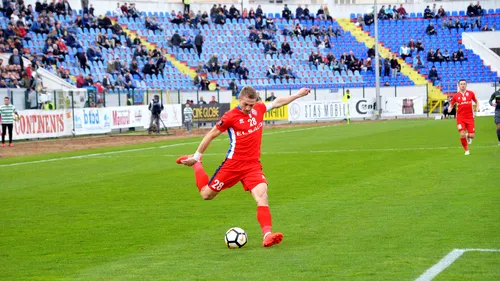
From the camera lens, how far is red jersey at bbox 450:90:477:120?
2328 centimetres

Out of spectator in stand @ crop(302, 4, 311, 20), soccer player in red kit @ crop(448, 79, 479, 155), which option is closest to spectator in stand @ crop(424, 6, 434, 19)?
spectator in stand @ crop(302, 4, 311, 20)

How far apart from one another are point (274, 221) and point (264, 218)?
1935 mm

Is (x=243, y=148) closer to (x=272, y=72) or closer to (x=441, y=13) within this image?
(x=272, y=72)

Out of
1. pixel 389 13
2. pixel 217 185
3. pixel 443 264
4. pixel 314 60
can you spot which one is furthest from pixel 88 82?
pixel 443 264

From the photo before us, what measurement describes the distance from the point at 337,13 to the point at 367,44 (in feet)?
19.5

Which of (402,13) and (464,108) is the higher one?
(402,13)

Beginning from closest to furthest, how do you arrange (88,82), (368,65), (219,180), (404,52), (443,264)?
(443,264)
(219,180)
(88,82)
(368,65)
(404,52)

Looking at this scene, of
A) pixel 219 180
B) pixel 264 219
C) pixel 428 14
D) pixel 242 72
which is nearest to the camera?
pixel 264 219

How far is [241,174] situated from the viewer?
1045 centimetres

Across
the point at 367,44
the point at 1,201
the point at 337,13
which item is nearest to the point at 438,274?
the point at 1,201

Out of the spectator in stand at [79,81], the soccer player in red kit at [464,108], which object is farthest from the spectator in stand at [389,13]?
the soccer player in red kit at [464,108]

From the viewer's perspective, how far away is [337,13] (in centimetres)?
6938

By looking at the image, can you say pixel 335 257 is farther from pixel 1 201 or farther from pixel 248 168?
pixel 1 201

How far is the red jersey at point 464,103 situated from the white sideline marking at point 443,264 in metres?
14.8
